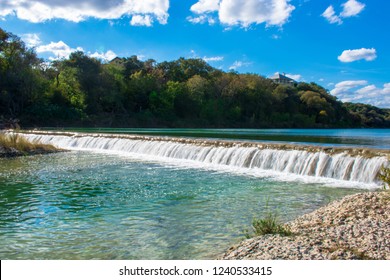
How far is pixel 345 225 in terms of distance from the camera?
5.96 metres

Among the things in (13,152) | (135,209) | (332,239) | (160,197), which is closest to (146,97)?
(13,152)

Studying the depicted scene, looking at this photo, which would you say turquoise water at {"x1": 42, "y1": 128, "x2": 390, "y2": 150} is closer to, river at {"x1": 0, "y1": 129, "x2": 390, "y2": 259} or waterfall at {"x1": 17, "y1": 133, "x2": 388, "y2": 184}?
waterfall at {"x1": 17, "y1": 133, "x2": 388, "y2": 184}

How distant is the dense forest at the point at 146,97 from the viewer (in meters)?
48.4

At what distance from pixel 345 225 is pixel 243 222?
2022mm

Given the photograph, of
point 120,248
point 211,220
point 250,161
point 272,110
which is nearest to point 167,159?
point 250,161

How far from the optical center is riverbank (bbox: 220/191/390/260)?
4660 millimetres

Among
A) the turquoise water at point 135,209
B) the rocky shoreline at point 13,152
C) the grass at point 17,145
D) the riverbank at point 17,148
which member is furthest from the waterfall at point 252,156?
the rocky shoreline at point 13,152

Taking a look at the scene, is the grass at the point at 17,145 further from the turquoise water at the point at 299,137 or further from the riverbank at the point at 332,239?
the riverbank at the point at 332,239

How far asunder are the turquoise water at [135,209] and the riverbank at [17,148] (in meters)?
4.78

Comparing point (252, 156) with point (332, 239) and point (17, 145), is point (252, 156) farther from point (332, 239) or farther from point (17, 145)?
point (17, 145)

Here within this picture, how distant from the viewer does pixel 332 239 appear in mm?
5258

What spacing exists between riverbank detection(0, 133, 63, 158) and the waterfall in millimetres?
3514

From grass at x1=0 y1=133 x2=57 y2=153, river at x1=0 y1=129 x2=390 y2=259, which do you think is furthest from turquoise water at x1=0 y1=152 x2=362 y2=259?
grass at x1=0 y1=133 x2=57 y2=153

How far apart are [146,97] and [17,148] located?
4359 cm
